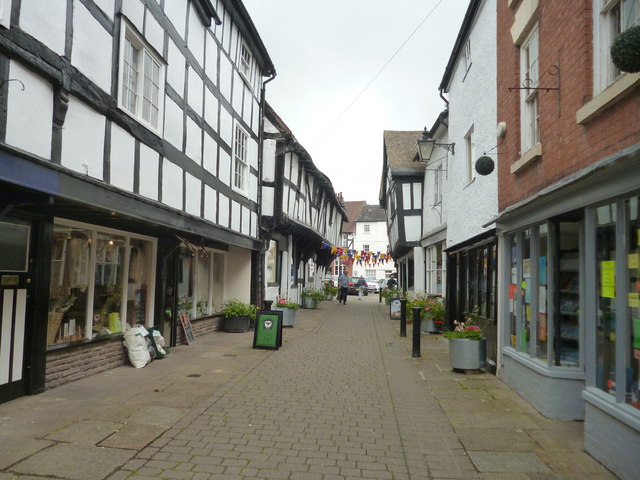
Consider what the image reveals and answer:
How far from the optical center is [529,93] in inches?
285

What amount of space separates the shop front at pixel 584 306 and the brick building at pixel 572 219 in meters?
0.01

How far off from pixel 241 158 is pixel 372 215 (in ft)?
172

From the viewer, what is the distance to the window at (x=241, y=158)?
42.2ft

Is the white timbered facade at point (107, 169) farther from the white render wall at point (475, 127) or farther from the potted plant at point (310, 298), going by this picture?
the potted plant at point (310, 298)

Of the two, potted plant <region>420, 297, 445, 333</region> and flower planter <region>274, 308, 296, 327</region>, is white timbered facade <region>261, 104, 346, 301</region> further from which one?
potted plant <region>420, 297, 445, 333</region>

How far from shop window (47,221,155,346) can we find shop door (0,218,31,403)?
0.84 meters

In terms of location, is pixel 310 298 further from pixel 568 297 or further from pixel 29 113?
pixel 29 113

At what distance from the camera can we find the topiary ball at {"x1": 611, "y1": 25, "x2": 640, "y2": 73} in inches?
144

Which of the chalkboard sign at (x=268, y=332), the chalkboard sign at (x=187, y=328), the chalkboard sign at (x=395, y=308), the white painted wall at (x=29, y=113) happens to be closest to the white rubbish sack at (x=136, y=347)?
the chalkboard sign at (x=187, y=328)

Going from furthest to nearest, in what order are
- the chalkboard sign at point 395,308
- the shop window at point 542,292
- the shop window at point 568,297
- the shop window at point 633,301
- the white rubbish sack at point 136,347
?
the chalkboard sign at point 395,308, the white rubbish sack at point 136,347, the shop window at point 542,292, the shop window at point 568,297, the shop window at point 633,301

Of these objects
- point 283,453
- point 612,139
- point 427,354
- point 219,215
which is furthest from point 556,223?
point 219,215

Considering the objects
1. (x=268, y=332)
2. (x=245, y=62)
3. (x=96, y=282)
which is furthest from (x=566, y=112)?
(x=245, y=62)

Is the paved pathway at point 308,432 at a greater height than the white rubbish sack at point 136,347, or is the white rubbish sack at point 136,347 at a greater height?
the white rubbish sack at point 136,347

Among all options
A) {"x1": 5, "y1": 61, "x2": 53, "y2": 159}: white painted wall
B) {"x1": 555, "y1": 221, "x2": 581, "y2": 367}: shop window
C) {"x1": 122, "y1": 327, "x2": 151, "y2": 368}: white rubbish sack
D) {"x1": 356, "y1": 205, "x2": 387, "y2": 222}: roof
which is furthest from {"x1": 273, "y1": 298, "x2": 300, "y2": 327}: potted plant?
{"x1": 356, "y1": 205, "x2": 387, "y2": 222}: roof
